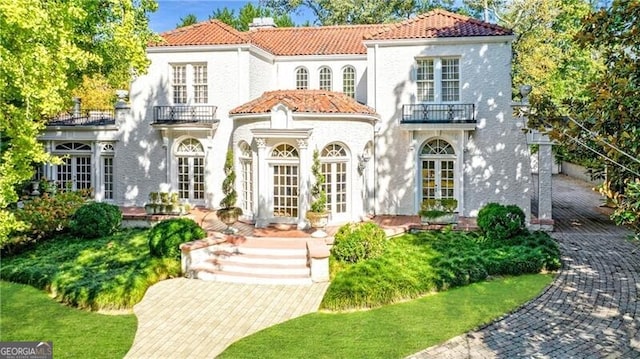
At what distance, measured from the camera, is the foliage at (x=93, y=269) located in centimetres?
1390

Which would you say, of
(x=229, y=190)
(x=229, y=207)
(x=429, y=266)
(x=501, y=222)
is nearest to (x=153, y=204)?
(x=229, y=190)

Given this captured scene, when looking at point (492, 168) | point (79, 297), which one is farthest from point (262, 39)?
point (79, 297)

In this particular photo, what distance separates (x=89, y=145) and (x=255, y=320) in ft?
61.8

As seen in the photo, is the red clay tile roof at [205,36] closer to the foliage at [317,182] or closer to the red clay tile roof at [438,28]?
the red clay tile roof at [438,28]

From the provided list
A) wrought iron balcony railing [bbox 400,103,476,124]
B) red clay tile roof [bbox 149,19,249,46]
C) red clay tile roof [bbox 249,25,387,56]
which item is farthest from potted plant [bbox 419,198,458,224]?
red clay tile roof [bbox 149,19,249,46]

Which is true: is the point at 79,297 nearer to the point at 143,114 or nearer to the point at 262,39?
the point at 143,114

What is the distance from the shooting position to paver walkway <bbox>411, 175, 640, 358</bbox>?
10.5 metres

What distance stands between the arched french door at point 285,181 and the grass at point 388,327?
8345 mm

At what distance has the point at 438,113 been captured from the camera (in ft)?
76.3

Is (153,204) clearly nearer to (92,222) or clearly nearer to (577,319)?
(92,222)

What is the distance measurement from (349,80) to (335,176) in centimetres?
788

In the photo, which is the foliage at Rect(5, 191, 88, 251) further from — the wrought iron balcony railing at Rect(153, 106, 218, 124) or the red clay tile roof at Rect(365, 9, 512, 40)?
the red clay tile roof at Rect(365, 9, 512, 40)

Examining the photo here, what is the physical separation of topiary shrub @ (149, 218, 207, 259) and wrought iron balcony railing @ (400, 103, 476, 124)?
35.7ft

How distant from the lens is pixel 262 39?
29.8 m
